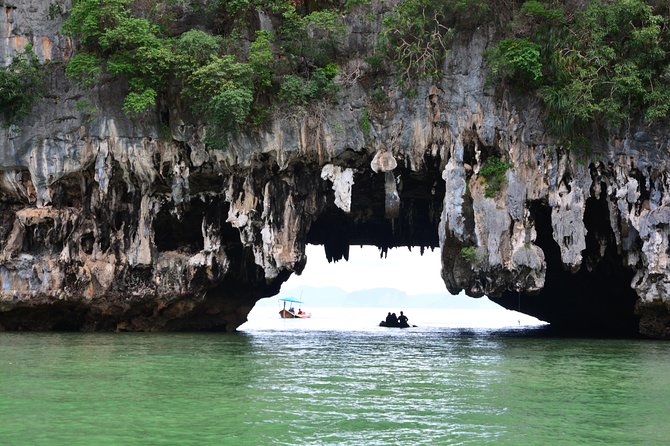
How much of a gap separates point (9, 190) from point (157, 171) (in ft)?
14.2

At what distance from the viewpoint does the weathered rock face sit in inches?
869

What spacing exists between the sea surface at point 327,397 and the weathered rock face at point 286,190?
4.39 meters

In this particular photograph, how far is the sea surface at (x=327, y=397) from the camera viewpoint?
8.66 metres

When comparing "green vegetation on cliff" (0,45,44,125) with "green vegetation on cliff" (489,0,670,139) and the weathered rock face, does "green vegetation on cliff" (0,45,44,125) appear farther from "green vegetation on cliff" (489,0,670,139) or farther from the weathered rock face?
"green vegetation on cliff" (489,0,670,139)

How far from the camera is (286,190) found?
24.0 metres

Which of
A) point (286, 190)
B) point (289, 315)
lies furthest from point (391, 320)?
point (289, 315)

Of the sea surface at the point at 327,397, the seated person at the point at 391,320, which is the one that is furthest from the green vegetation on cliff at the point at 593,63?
the seated person at the point at 391,320

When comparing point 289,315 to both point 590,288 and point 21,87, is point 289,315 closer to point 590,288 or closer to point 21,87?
point 590,288

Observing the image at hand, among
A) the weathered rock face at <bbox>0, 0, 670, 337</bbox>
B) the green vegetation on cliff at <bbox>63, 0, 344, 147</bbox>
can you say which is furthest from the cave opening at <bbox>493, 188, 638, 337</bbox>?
the green vegetation on cliff at <bbox>63, 0, 344, 147</bbox>

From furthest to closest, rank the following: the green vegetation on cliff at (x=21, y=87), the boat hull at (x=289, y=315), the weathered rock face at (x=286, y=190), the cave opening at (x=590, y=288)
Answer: the boat hull at (x=289, y=315), the cave opening at (x=590, y=288), the green vegetation on cliff at (x=21, y=87), the weathered rock face at (x=286, y=190)

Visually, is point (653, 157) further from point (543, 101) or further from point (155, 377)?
point (155, 377)

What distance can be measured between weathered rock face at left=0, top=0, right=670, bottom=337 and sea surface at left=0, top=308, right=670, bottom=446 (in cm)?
439

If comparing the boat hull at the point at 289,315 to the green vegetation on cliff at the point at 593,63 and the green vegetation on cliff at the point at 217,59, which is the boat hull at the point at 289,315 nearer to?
the green vegetation on cliff at the point at 217,59

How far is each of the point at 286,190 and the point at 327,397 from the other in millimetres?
13232
